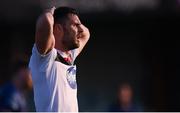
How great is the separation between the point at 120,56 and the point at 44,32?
329 inches

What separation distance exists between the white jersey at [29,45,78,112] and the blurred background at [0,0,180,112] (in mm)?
6982

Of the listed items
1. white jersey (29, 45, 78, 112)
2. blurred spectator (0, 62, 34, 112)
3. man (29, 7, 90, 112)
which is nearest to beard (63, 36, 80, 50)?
man (29, 7, 90, 112)

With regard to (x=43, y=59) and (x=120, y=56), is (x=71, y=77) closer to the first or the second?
(x=43, y=59)

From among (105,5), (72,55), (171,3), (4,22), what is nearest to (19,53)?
(4,22)

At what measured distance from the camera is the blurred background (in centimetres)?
1499

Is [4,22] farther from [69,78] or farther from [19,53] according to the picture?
[69,78]

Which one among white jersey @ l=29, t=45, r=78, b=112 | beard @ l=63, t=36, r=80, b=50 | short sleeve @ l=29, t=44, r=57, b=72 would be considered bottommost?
white jersey @ l=29, t=45, r=78, b=112

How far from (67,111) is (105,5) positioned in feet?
22.6

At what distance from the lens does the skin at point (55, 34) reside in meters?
7.37

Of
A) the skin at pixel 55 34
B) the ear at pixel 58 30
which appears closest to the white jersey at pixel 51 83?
the skin at pixel 55 34

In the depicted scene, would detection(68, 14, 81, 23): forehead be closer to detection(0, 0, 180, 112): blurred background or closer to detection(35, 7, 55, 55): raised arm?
detection(35, 7, 55, 55): raised arm

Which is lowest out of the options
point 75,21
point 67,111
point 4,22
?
point 4,22

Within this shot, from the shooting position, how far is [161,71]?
15.4 m

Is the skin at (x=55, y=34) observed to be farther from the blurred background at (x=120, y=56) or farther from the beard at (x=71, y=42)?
the blurred background at (x=120, y=56)
